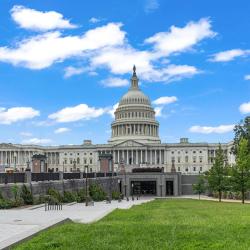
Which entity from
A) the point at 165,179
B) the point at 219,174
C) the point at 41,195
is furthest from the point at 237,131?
the point at 41,195

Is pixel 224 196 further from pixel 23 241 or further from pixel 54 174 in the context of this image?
pixel 23 241

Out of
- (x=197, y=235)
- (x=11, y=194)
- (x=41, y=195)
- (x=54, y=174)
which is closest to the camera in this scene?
(x=197, y=235)

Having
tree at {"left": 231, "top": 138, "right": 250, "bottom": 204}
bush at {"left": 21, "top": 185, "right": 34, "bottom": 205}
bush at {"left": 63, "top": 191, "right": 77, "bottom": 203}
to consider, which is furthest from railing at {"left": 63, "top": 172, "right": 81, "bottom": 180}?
bush at {"left": 21, "top": 185, "right": 34, "bottom": 205}

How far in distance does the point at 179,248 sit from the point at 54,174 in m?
48.8

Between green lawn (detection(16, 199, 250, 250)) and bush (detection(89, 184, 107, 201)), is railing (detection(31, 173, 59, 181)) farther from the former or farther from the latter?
green lawn (detection(16, 199, 250, 250))

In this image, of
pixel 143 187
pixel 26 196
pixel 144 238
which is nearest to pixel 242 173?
pixel 26 196

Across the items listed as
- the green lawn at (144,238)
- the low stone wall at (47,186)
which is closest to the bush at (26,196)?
the low stone wall at (47,186)

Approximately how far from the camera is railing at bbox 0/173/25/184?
150 ft

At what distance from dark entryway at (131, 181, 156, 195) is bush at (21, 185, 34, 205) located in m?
87.9

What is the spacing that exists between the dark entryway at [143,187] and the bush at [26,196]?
288 feet

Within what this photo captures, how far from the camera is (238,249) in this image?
13.9m

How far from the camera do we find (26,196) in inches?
1786

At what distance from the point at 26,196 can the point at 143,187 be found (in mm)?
92676

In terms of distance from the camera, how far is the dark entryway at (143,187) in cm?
13412
